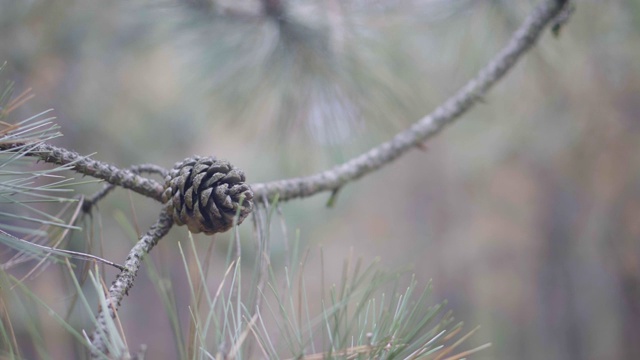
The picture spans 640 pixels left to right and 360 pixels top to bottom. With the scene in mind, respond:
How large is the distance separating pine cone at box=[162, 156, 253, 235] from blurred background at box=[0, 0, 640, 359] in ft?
0.13

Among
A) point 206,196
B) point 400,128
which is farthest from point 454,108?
point 206,196

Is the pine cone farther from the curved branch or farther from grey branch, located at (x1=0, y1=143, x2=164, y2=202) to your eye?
the curved branch

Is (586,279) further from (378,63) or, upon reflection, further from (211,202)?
(211,202)

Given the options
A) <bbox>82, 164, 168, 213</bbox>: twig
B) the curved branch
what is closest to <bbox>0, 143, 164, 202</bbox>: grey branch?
<bbox>82, 164, 168, 213</bbox>: twig

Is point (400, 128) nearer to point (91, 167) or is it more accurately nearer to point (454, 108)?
point (454, 108)

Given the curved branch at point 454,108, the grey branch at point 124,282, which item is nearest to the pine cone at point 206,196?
the grey branch at point 124,282

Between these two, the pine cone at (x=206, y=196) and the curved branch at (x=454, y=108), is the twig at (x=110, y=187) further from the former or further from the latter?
the curved branch at (x=454, y=108)

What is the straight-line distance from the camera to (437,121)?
26.6 inches

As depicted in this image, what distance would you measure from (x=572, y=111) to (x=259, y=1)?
145 centimetres

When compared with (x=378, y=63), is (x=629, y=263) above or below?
below

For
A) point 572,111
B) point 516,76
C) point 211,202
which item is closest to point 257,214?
point 211,202

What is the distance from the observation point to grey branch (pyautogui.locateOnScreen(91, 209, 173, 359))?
266mm

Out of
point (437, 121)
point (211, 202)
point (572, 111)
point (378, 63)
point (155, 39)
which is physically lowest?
point (211, 202)

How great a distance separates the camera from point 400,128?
97cm
